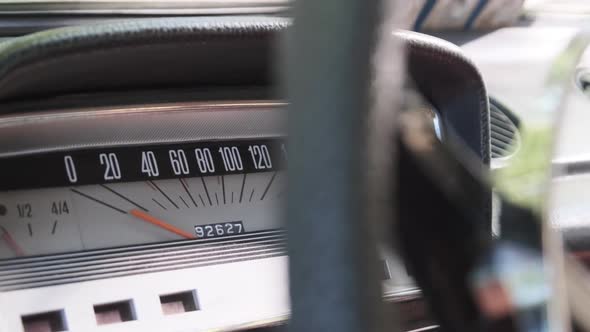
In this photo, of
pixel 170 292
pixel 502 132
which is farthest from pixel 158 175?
pixel 502 132

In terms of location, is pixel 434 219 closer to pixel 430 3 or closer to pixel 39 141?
pixel 39 141

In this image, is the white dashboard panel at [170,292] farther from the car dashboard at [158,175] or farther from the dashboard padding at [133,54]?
the dashboard padding at [133,54]

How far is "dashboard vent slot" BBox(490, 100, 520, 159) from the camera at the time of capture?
137 cm

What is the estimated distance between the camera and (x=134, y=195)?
3.98 ft

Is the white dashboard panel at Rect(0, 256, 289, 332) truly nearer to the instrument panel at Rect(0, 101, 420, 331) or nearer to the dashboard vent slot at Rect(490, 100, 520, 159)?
the instrument panel at Rect(0, 101, 420, 331)

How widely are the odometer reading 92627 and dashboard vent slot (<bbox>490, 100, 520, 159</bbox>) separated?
1.12 ft

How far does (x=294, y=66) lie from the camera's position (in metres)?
0.46

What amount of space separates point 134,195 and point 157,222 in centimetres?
5

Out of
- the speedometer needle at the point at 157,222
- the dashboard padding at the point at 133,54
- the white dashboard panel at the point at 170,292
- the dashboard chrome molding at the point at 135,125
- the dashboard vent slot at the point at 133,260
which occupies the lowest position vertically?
the white dashboard panel at the point at 170,292

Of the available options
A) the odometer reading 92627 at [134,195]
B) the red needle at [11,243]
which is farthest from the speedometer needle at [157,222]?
the red needle at [11,243]

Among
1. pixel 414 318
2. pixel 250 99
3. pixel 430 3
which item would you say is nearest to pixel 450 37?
pixel 430 3

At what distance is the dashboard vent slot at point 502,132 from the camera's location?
137 cm

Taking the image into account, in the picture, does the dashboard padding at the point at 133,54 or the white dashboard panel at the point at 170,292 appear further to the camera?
the white dashboard panel at the point at 170,292

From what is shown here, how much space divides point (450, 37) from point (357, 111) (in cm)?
162
